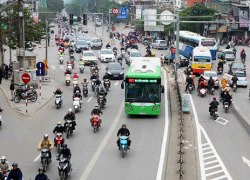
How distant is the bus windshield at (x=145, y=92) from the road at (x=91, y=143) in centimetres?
121

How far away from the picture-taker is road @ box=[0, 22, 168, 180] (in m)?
22.2

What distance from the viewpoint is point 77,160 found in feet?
77.5

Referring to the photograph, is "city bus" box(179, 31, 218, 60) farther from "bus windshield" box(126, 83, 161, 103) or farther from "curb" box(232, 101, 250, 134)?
"bus windshield" box(126, 83, 161, 103)

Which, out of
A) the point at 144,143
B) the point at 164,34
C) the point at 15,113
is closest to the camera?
the point at 144,143

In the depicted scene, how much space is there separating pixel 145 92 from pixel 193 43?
40.4 m

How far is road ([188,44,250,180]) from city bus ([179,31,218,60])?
1178 inches

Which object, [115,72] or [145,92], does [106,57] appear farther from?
[145,92]

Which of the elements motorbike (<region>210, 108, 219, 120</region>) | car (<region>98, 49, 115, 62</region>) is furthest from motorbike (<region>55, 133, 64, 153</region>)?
car (<region>98, 49, 115, 62</region>)

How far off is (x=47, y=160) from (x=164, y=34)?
95783 millimetres

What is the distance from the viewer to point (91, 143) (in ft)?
88.2

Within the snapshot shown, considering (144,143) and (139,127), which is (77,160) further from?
(139,127)

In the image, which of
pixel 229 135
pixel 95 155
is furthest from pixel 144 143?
pixel 229 135

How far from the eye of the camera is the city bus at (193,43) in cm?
6906

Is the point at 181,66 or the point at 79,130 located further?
the point at 181,66
